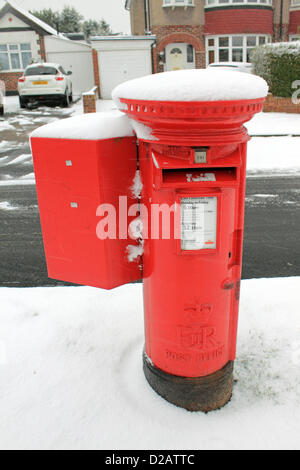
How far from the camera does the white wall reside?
880 inches

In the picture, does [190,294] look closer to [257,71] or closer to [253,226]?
[253,226]

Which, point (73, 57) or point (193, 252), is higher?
point (73, 57)

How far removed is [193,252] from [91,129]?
31.6 inches

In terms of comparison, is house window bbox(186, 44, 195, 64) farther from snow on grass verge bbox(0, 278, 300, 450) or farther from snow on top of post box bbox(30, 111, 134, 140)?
snow on top of post box bbox(30, 111, 134, 140)

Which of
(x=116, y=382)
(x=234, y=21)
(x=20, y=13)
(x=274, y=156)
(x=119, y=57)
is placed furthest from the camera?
(x=20, y=13)

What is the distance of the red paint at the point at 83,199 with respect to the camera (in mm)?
2105

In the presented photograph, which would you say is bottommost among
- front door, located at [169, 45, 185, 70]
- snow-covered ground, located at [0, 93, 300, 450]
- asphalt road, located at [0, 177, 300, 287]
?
asphalt road, located at [0, 177, 300, 287]

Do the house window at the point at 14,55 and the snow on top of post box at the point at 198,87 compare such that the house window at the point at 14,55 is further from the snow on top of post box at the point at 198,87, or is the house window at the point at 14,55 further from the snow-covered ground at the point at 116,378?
the snow on top of post box at the point at 198,87

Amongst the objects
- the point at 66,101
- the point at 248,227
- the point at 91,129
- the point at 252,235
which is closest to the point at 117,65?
the point at 66,101

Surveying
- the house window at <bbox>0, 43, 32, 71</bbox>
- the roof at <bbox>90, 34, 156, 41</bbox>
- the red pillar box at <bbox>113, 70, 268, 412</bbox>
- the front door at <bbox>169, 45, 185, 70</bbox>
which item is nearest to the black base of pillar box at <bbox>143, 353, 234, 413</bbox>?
the red pillar box at <bbox>113, 70, 268, 412</bbox>

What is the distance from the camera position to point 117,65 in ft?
67.4

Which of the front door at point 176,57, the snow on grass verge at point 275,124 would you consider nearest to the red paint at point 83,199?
the snow on grass verge at point 275,124

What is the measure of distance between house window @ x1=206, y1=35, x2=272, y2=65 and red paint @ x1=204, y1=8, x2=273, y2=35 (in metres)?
0.36

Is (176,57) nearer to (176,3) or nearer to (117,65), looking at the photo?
(176,3)
